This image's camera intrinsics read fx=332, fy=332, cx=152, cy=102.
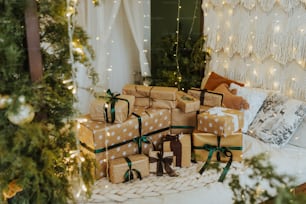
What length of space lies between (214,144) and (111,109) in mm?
747

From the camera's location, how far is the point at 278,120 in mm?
2521

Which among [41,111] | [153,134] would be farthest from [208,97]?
[41,111]

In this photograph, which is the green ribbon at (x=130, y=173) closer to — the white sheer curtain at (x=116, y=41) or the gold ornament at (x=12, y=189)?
the gold ornament at (x=12, y=189)

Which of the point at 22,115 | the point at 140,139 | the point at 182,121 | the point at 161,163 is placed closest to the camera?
the point at 22,115

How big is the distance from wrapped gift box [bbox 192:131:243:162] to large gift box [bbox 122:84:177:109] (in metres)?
0.31

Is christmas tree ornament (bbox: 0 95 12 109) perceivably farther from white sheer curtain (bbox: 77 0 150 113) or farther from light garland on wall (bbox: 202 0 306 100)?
light garland on wall (bbox: 202 0 306 100)

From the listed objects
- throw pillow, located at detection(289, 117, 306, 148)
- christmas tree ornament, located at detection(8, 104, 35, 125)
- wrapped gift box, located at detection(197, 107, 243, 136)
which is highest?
christmas tree ornament, located at detection(8, 104, 35, 125)

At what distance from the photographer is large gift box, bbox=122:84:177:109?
241 cm

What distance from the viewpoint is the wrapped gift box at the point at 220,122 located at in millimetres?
2238

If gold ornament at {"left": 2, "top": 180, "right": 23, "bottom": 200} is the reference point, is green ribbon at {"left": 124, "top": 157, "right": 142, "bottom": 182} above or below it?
below

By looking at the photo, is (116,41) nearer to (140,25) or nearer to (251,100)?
(140,25)

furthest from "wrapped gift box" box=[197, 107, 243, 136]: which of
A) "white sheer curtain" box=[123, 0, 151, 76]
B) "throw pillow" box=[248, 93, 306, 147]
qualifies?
"white sheer curtain" box=[123, 0, 151, 76]

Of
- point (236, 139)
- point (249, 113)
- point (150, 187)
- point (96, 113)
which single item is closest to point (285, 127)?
point (249, 113)

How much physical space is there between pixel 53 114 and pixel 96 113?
0.74m
